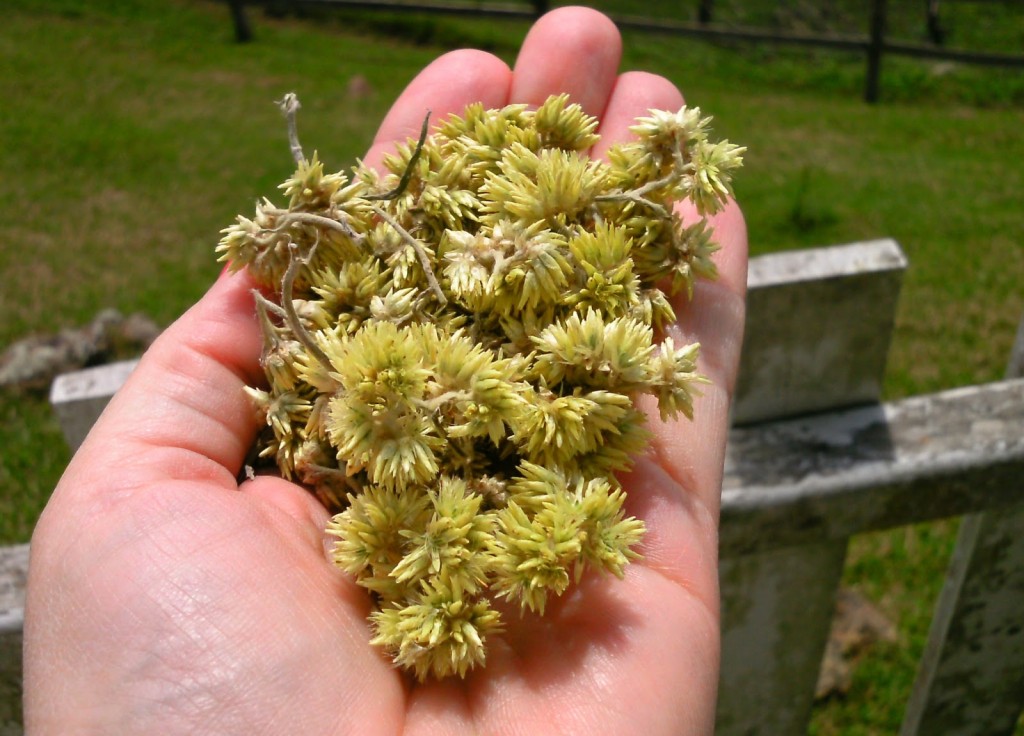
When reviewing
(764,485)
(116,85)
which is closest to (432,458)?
(764,485)

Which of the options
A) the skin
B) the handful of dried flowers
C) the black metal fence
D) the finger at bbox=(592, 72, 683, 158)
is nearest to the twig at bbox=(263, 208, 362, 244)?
the handful of dried flowers

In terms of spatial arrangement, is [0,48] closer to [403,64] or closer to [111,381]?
[403,64]

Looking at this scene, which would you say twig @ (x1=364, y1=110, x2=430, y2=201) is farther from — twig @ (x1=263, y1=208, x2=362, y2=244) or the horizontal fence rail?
the horizontal fence rail

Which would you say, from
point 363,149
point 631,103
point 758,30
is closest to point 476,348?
point 631,103

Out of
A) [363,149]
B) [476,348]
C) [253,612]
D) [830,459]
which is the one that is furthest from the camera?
[363,149]

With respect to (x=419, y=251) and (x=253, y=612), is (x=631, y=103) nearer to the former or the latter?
(x=419, y=251)

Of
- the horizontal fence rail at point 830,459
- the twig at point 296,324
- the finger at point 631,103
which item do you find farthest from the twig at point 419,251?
the horizontal fence rail at point 830,459

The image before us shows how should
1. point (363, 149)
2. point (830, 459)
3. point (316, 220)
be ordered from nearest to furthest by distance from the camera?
point (316, 220) < point (830, 459) < point (363, 149)

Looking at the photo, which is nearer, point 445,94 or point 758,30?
point 445,94
